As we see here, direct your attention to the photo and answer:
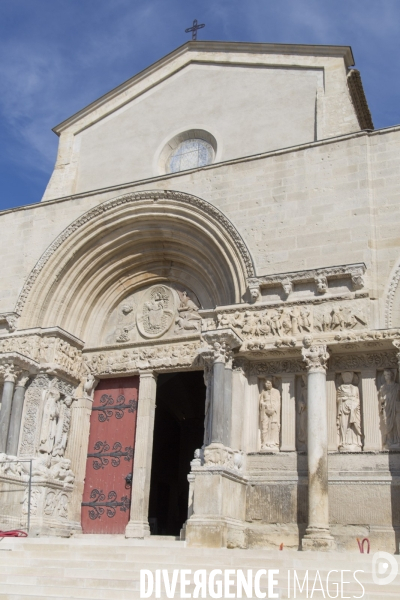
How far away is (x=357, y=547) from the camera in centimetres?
973

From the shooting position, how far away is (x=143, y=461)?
1226 cm

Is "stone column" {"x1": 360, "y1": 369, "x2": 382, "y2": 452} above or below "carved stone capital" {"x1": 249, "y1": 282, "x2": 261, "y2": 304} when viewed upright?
below

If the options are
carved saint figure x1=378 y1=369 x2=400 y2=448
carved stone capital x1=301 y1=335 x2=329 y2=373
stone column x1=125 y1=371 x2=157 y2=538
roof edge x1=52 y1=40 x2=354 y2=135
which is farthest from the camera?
roof edge x1=52 y1=40 x2=354 y2=135

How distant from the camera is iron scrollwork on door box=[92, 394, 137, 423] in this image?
42.7ft

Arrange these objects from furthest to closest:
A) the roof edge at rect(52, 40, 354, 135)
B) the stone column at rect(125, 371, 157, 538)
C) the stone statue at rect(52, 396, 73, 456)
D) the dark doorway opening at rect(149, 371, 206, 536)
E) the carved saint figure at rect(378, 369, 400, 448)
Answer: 1. the dark doorway opening at rect(149, 371, 206, 536)
2. the roof edge at rect(52, 40, 354, 135)
3. the stone statue at rect(52, 396, 73, 456)
4. the stone column at rect(125, 371, 157, 538)
5. the carved saint figure at rect(378, 369, 400, 448)

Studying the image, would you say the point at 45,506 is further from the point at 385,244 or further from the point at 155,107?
Result: the point at 155,107

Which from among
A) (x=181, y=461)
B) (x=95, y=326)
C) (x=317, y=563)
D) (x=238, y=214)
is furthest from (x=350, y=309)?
(x=181, y=461)

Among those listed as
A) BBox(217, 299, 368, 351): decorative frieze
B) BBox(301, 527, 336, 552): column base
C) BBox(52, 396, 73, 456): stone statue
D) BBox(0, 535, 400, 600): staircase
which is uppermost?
BBox(217, 299, 368, 351): decorative frieze

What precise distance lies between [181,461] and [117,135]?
8.45 metres

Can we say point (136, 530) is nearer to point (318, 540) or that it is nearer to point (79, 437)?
point (79, 437)

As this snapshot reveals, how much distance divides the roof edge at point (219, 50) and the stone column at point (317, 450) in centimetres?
600

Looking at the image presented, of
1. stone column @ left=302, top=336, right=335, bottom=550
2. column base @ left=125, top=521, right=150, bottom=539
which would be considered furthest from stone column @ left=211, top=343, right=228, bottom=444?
column base @ left=125, top=521, right=150, bottom=539

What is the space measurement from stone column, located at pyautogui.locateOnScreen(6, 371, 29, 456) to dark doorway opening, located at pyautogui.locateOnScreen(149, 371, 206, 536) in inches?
153

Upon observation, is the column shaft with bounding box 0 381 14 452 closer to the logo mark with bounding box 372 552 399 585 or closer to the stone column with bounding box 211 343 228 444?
the stone column with bounding box 211 343 228 444
